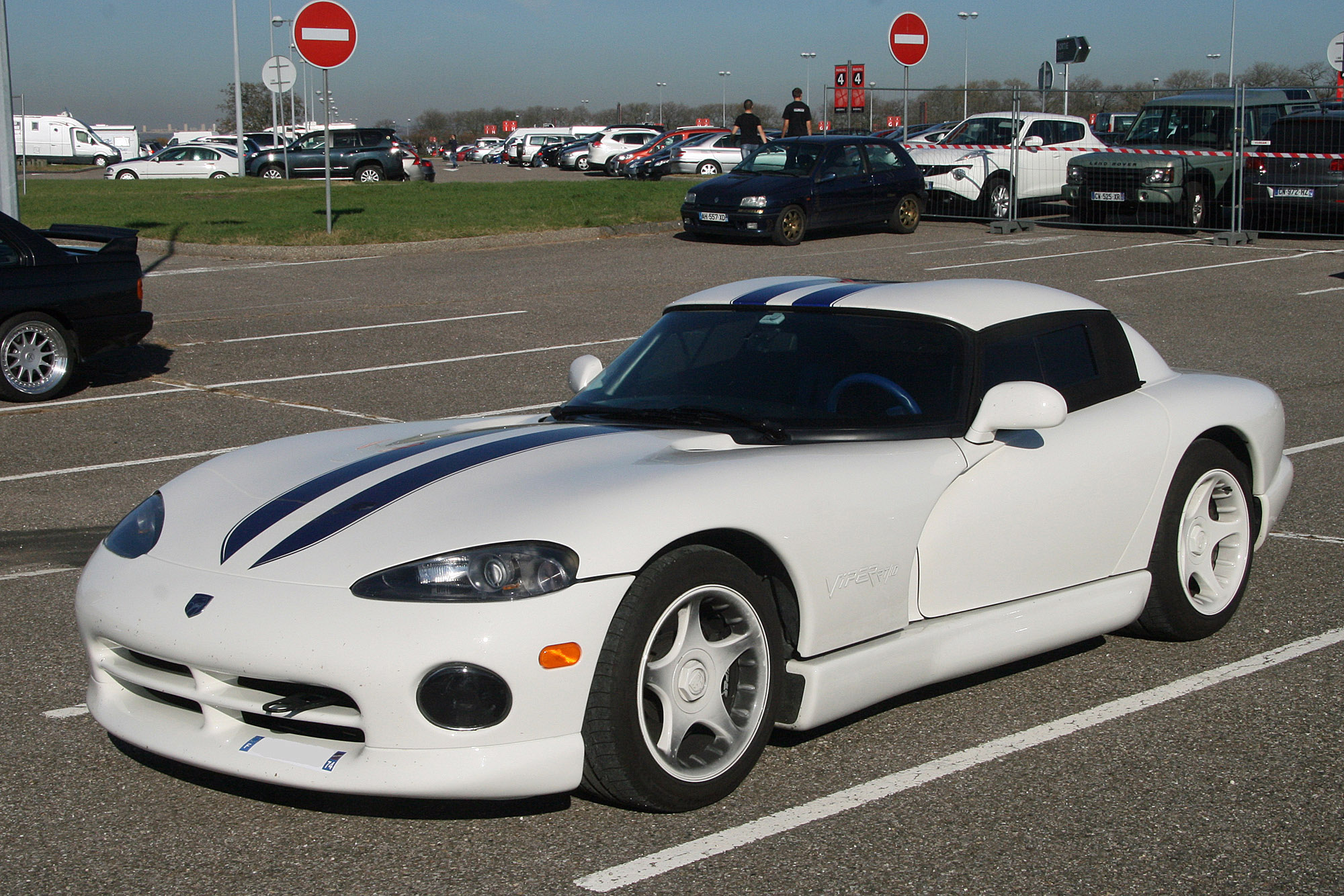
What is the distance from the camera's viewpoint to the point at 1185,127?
67.2ft

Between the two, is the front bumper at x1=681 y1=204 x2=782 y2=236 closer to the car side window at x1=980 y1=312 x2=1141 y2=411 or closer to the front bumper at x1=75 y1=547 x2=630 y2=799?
the car side window at x1=980 y1=312 x2=1141 y2=411

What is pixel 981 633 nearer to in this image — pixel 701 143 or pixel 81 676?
pixel 81 676

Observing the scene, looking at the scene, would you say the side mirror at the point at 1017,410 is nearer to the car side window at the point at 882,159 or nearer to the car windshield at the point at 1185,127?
the car side window at the point at 882,159

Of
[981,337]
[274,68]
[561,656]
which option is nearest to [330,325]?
[981,337]

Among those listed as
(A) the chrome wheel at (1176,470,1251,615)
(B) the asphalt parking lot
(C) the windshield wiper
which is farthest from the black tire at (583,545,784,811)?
(A) the chrome wheel at (1176,470,1251,615)

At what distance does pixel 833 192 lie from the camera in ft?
64.5

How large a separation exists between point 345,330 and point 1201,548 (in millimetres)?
9346

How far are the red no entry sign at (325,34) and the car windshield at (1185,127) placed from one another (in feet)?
39.1

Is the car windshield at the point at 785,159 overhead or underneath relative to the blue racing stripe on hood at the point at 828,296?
overhead

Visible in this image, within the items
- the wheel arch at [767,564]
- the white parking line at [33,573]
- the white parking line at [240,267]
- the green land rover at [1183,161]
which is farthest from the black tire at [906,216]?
the wheel arch at [767,564]

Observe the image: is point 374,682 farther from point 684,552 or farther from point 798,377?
point 798,377

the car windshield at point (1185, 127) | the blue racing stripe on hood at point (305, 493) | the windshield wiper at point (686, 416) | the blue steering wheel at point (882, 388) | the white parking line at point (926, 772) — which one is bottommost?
the white parking line at point (926, 772)

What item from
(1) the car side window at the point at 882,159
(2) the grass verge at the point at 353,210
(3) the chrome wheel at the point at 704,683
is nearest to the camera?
(3) the chrome wheel at the point at 704,683

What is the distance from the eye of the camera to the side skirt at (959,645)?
12.0 ft
